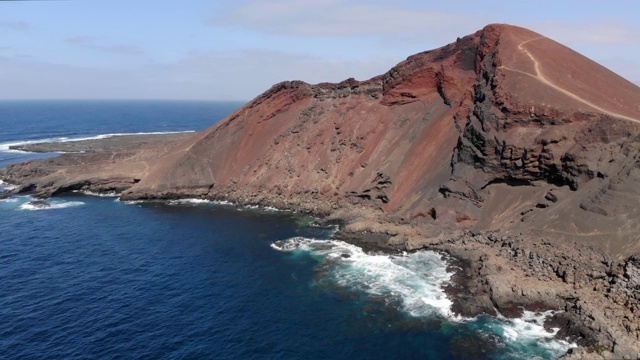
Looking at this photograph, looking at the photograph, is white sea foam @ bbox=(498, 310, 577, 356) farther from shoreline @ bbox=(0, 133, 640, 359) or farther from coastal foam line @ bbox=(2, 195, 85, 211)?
coastal foam line @ bbox=(2, 195, 85, 211)

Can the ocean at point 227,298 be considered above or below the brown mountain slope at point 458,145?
below

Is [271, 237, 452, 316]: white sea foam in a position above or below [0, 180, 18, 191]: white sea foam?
below

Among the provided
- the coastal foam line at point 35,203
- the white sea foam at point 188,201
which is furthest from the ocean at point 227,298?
the white sea foam at point 188,201

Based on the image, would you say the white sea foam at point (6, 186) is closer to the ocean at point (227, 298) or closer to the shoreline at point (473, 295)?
the ocean at point (227, 298)

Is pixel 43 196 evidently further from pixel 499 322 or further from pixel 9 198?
pixel 499 322

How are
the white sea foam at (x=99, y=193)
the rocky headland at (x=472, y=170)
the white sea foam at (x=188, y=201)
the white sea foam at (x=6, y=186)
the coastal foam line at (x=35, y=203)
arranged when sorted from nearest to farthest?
the rocky headland at (x=472, y=170), the coastal foam line at (x=35, y=203), the white sea foam at (x=188, y=201), the white sea foam at (x=99, y=193), the white sea foam at (x=6, y=186)

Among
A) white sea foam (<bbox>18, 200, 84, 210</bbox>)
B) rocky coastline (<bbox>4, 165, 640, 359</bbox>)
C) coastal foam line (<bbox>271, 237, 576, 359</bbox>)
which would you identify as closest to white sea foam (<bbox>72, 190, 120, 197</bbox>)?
white sea foam (<bbox>18, 200, 84, 210</bbox>)
